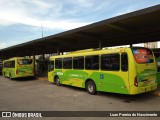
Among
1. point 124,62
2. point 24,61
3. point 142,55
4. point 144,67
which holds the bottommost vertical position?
point 144,67

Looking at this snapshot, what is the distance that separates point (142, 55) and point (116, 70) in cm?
144

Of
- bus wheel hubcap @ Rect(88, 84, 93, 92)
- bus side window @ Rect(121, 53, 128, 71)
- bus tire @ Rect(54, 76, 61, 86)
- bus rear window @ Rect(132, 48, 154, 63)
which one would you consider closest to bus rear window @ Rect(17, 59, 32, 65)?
bus tire @ Rect(54, 76, 61, 86)

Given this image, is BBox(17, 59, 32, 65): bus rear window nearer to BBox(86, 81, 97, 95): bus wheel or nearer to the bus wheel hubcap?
BBox(86, 81, 97, 95): bus wheel

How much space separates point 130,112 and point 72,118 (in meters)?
2.28

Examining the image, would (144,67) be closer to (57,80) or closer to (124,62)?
(124,62)

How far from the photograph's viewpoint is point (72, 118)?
6.53 meters

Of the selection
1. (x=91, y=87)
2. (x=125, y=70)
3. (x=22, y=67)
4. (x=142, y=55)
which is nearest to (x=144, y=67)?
(x=142, y=55)

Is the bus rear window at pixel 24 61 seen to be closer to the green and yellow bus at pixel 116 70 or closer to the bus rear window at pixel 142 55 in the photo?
the green and yellow bus at pixel 116 70

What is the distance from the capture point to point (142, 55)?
8.94 m

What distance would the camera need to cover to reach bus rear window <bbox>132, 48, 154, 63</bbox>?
863 cm

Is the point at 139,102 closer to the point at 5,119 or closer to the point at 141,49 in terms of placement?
the point at 141,49

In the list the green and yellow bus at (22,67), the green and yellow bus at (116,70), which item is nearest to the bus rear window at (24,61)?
the green and yellow bus at (22,67)

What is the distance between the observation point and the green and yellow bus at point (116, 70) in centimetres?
848

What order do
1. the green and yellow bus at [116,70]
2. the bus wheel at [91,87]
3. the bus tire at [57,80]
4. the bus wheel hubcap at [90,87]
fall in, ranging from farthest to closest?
1. the bus tire at [57,80]
2. the bus wheel hubcap at [90,87]
3. the bus wheel at [91,87]
4. the green and yellow bus at [116,70]
